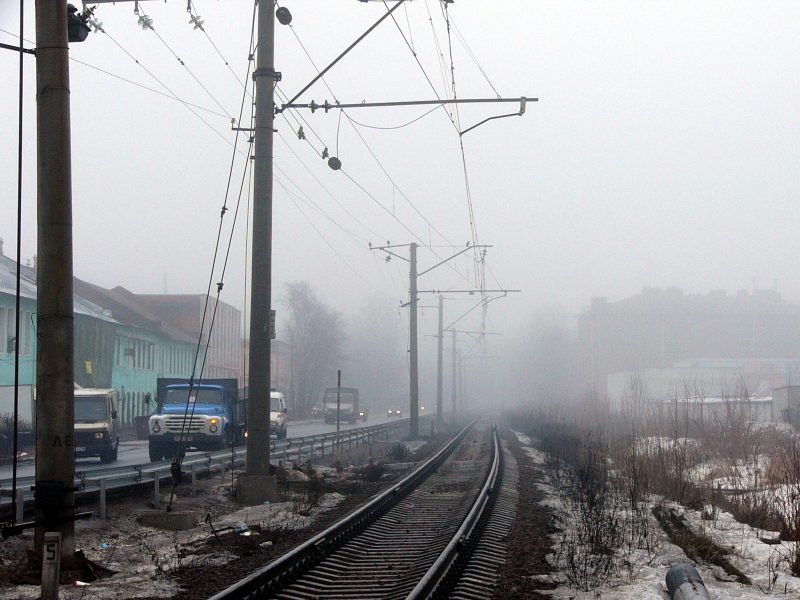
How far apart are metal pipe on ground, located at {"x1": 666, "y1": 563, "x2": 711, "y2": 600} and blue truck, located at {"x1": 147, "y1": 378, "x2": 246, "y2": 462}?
→ 1865 cm

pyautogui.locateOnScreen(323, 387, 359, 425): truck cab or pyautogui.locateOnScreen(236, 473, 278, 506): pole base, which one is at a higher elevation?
pyautogui.locateOnScreen(236, 473, 278, 506): pole base

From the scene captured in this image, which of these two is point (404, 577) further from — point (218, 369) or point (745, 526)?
point (218, 369)

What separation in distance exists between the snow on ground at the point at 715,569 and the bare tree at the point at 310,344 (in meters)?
90.9

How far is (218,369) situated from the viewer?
8769cm

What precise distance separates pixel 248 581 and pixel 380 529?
17.8 ft

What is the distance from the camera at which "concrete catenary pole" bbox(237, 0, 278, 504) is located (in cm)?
1762

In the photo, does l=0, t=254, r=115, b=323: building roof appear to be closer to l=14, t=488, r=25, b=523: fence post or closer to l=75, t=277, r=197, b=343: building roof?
l=75, t=277, r=197, b=343: building roof

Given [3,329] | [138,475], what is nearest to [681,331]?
[3,329]

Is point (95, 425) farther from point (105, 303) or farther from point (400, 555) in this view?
point (105, 303)

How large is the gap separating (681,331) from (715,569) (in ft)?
350

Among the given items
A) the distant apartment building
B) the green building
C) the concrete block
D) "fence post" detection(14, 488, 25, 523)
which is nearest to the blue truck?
the concrete block

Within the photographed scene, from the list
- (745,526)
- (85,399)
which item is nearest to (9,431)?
(85,399)

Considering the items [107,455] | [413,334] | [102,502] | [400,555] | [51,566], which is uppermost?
[413,334]

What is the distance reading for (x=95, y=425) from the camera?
1200 inches
